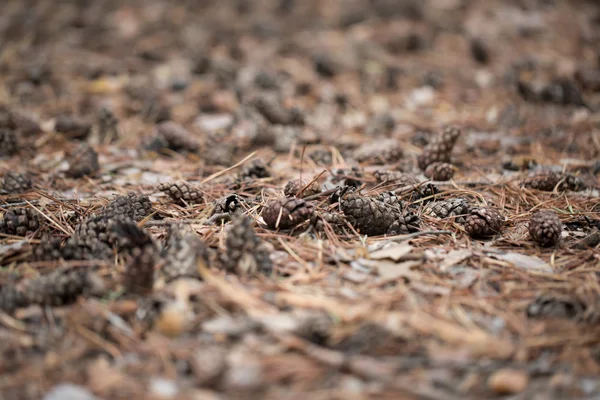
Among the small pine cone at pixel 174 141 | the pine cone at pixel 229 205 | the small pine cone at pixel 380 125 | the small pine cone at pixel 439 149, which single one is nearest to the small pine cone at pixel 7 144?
the small pine cone at pixel 174 141

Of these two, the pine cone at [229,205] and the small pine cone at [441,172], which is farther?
the small pine cone at [441,172]

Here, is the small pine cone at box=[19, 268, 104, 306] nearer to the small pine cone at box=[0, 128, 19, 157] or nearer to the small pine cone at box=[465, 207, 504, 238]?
the small pine cone at box=[465, 207, 504, 238]

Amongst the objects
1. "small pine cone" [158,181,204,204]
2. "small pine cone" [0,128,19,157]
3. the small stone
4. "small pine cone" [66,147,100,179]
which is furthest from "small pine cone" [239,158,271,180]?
the small stone

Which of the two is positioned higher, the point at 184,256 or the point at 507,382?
the point at 184,256

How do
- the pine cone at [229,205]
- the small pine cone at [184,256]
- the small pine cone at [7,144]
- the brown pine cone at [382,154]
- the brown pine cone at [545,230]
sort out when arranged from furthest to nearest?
the small pine cone at [7,144] → the brown pine cone at [382,154] → the pine cone at [229,205] → the brown pine cone at [545,230] → the small pine cone at [184,256]

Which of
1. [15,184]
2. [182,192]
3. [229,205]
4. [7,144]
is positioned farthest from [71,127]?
[229,205]

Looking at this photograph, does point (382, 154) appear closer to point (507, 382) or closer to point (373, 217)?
point (373, 217)

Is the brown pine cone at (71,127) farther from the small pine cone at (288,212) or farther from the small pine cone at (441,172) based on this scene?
the small pine cone at (441,172)
